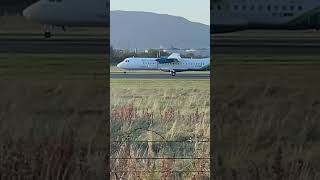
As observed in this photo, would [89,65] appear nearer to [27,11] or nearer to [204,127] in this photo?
[27,11]

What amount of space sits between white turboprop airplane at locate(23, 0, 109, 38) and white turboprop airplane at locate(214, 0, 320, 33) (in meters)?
0.57

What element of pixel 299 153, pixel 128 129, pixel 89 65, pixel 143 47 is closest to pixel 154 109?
pixel 128 129

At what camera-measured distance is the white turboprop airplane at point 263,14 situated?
Answer: 2084 mm

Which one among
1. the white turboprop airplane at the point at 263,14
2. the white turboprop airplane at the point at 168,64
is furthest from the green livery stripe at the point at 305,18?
the white turboprop airplane at the point at 168,64

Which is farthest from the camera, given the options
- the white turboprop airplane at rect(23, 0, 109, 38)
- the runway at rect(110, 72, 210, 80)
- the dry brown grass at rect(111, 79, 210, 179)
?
the dry brown grass at rect(111, 79, 210, 179)

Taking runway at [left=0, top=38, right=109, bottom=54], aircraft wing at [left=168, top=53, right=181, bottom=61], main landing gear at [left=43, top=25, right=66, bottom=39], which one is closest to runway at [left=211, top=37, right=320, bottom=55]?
aircraft wing at [left=168, top=53, right=181, bottom=61]

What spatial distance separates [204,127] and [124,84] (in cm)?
51

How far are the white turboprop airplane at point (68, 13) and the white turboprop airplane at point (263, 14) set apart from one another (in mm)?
573

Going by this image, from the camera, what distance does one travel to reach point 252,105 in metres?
2.13

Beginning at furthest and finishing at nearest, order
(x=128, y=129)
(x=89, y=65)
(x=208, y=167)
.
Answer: (x=128, y=129) < (x=208, y=167) < (x=89, y=65)

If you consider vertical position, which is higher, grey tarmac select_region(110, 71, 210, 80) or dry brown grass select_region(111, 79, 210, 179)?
grey tarmac select_region(110, 71, 210, 80)

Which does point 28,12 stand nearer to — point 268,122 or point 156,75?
point 156,75

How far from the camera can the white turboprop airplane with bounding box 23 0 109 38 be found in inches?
80.1

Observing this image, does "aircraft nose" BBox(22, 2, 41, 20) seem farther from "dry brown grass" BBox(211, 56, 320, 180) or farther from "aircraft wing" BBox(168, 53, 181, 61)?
"dry brown grass" BBox(211, 56, 320, 180)
